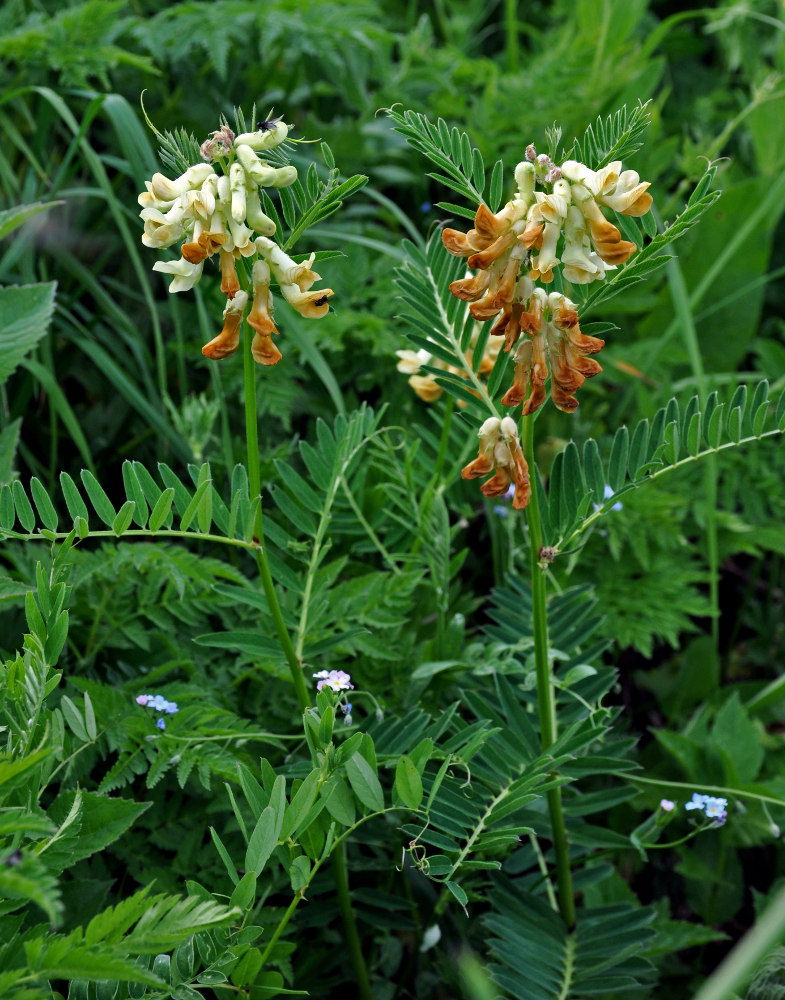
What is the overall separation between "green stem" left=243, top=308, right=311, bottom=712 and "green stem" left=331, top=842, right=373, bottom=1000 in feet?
0.60

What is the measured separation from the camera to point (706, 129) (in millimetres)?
2340

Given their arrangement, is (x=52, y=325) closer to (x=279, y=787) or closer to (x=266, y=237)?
(x=266, y=237)

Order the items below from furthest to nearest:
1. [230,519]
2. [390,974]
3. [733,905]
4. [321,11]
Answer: [321,11] → [733,905] → [390,974] → [230,519]

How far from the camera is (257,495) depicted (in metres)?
0.94

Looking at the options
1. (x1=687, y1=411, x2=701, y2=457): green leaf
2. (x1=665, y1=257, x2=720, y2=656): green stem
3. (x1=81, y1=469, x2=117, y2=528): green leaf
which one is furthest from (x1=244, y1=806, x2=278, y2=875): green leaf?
(x1=665, y1=257, x2=720, y2=656): green stem

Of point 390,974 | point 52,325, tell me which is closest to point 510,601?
point 390,974

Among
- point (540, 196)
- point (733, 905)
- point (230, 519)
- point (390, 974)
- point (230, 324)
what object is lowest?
point (733, 905)

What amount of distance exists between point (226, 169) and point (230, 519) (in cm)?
32

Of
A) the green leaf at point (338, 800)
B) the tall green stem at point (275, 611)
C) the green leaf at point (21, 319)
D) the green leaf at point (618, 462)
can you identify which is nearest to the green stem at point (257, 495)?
the tall green stem at point (275, 611)

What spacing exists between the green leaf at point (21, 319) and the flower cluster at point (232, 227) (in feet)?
1.76

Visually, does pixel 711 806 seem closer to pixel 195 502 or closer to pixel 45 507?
pixel 195 502

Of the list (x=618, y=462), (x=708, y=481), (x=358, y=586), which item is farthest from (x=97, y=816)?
(x=708, y=481)

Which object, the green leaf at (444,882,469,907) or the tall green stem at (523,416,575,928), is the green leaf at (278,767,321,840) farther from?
the tall green stem at (523,416,575,928)

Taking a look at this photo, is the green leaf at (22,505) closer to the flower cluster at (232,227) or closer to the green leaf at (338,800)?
the flower cluster at (232,227)
